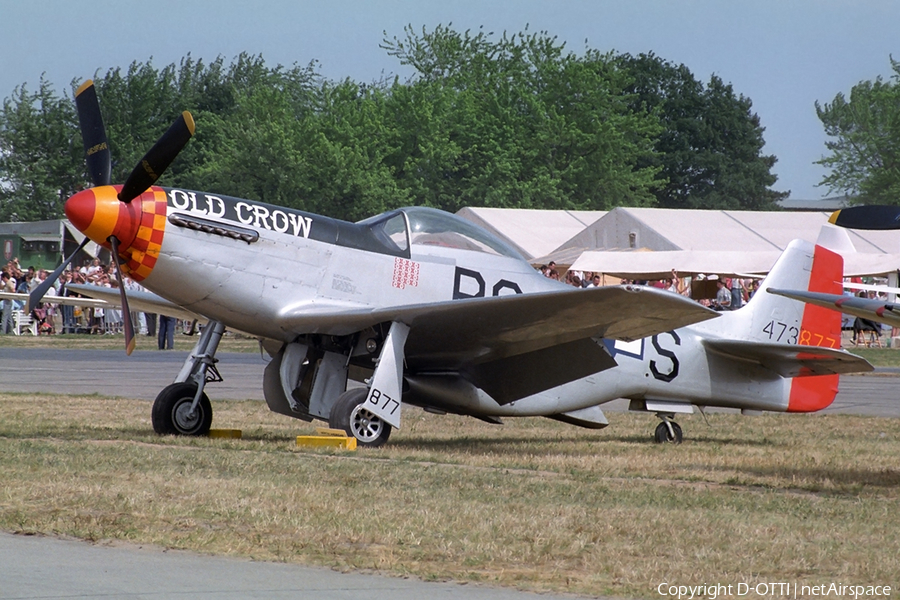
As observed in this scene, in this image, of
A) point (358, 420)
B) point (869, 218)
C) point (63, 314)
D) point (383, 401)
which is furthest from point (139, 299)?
point (63, 314)

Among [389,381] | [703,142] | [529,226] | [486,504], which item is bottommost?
[486,504]

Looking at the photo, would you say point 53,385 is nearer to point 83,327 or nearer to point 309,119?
point 83,327

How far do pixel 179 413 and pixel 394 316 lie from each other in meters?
2.19

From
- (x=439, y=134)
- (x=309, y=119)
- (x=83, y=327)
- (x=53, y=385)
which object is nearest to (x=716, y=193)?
(x=439, y=134)

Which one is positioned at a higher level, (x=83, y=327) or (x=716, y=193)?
(x=716, y=193)

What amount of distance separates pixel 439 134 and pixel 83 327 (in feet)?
128

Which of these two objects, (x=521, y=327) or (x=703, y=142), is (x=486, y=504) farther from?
(x=703, y=142)

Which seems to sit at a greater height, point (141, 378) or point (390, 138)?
point (390, 138)

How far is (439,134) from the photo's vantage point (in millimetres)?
69625

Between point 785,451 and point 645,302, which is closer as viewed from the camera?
point 645,302

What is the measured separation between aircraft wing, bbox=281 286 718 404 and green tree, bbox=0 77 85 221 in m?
64.6

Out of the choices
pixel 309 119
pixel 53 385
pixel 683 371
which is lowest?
pixel 53 385

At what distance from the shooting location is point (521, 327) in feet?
32.9

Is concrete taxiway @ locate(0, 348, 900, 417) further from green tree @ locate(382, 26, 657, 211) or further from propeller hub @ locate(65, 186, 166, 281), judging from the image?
green tree @ locate(382, 26, 657, 211)
